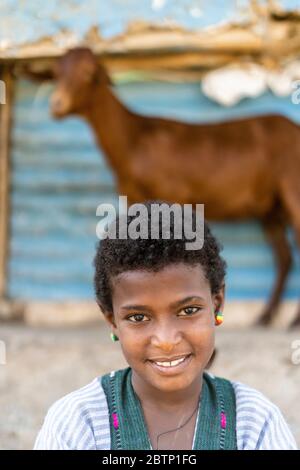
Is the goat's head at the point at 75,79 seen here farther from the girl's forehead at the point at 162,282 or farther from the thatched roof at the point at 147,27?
the girl's forehead at the point at 162,282

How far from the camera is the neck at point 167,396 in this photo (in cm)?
183

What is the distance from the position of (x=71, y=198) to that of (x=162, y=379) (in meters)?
3.97

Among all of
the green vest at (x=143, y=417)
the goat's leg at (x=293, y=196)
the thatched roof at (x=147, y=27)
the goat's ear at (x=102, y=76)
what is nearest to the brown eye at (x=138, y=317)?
the green vest at (x=143, y=417)

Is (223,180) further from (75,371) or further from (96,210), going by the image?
(75,371)

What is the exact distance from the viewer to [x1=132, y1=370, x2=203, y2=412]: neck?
1.83m

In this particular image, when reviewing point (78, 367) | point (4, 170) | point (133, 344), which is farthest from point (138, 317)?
point (4, 170)

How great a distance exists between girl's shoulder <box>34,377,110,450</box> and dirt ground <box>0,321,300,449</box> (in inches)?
64.7

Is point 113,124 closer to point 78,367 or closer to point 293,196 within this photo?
point 293,196

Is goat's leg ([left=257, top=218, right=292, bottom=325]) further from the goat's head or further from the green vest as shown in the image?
the green vest

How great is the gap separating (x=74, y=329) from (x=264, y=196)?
1603 millimetres

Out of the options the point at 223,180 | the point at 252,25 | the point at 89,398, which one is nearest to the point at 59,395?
the point at 223,180

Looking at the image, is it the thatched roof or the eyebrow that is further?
the thatched roof

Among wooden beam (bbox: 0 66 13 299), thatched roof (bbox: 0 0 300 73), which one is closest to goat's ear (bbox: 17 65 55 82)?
thatched roof (bbox: 0 0 300 73)
